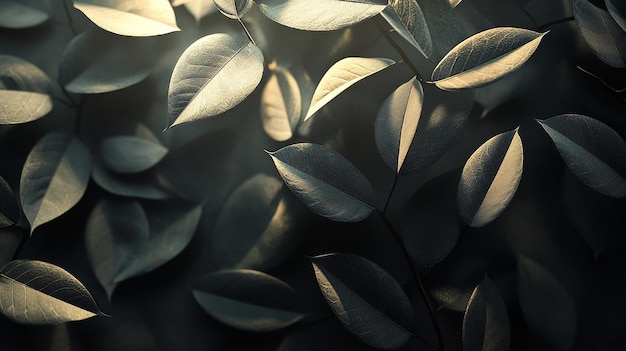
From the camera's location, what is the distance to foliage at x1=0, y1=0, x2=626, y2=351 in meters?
0.41

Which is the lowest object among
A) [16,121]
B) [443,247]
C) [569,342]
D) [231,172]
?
[569,342]

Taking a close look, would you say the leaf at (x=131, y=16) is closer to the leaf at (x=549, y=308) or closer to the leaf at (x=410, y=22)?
the leaf at (x=410, y=22)

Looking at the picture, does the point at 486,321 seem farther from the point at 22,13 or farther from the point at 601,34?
the point at 22,13

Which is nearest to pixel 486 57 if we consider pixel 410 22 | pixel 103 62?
pixel 410 22

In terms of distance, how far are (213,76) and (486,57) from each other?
0.18m

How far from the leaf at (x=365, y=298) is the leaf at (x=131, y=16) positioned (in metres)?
0.21

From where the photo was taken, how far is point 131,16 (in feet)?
1.48

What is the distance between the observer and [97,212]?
469 mm

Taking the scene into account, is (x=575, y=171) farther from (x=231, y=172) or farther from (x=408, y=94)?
(x=231, y=172)

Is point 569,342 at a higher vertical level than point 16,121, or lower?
lower

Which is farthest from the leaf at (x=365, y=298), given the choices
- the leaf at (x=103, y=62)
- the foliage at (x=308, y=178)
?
the leaf at (x=103, y=62)

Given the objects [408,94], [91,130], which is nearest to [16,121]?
[91,130]

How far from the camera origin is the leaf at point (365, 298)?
41cm

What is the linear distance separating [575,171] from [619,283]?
0.10 meters
